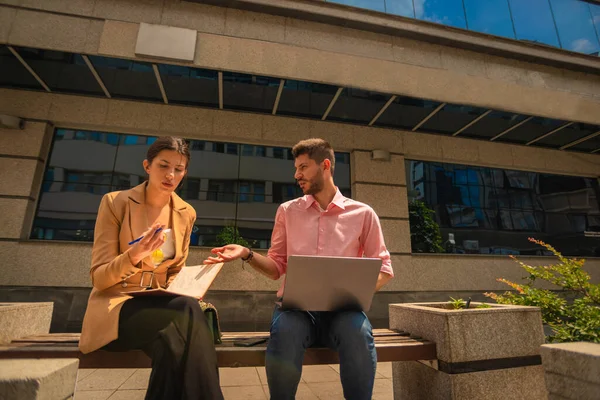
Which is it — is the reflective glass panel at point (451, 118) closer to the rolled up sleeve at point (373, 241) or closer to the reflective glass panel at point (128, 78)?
the rolled up sleeve at point (373, 241)

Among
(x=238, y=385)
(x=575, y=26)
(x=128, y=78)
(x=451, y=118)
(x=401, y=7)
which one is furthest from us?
(x=575, y=26)

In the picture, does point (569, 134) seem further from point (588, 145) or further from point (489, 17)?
point (489, 17)

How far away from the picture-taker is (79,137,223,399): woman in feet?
5.14

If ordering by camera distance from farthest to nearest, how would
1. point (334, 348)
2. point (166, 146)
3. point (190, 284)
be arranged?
point (166, 146)
point (334, 348)
point (190, 284)

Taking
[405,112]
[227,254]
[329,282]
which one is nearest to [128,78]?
[227,254]

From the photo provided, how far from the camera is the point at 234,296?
18.6ft

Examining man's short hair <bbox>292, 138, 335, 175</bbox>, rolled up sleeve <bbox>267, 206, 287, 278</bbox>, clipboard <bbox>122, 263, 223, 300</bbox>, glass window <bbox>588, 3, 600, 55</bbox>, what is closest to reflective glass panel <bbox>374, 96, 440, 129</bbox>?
man's short hair <bbox>292, 138, 335, 175</bbox>

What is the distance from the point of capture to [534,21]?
7676 millimetres

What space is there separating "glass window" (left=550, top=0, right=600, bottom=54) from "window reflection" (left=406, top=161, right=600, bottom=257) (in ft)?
11.1

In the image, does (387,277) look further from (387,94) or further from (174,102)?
(174,102)

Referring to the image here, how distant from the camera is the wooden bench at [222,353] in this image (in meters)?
1.86

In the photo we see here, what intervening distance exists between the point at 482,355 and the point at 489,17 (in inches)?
321

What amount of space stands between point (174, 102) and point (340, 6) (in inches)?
158

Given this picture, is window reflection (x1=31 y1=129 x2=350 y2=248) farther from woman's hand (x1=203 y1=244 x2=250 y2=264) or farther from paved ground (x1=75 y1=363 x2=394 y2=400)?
woman's hand (x1=203 y1=244 x2=250 y2=264)
